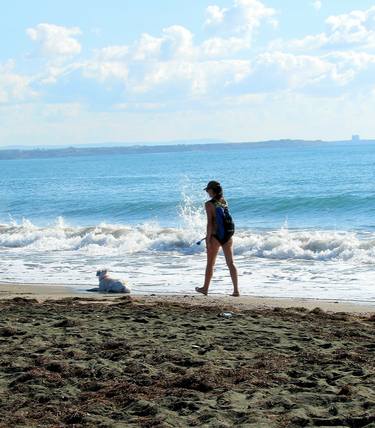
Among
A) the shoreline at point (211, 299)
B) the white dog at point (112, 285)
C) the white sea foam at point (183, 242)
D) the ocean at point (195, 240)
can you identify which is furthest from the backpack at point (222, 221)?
the white sea foam at point (183, 242)

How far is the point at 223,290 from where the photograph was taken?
12.6 meters

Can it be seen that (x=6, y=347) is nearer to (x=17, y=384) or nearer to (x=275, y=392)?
(x=17, y=384)

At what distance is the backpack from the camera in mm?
11781

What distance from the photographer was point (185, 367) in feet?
22.5

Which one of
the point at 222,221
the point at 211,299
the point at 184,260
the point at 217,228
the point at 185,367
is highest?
the point at 222,221

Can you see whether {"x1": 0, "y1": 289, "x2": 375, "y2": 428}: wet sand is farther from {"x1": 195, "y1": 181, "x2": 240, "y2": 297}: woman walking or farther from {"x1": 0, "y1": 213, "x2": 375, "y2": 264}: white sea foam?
{"x1": 0, "y1": 213, "x2": 375, "y2": 264}: white sea foam

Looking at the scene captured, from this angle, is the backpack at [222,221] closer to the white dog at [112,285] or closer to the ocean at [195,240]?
the ocean at [195,240]

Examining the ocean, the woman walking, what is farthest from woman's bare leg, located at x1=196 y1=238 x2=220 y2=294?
the ocean

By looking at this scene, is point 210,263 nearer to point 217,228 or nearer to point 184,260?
point 217,228

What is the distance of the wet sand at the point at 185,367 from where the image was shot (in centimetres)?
548

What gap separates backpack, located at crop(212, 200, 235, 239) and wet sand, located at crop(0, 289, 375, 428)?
6.58ft

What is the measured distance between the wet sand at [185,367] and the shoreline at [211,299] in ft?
2.50

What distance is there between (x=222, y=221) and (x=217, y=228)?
157 mm

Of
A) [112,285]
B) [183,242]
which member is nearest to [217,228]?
[112,285]
